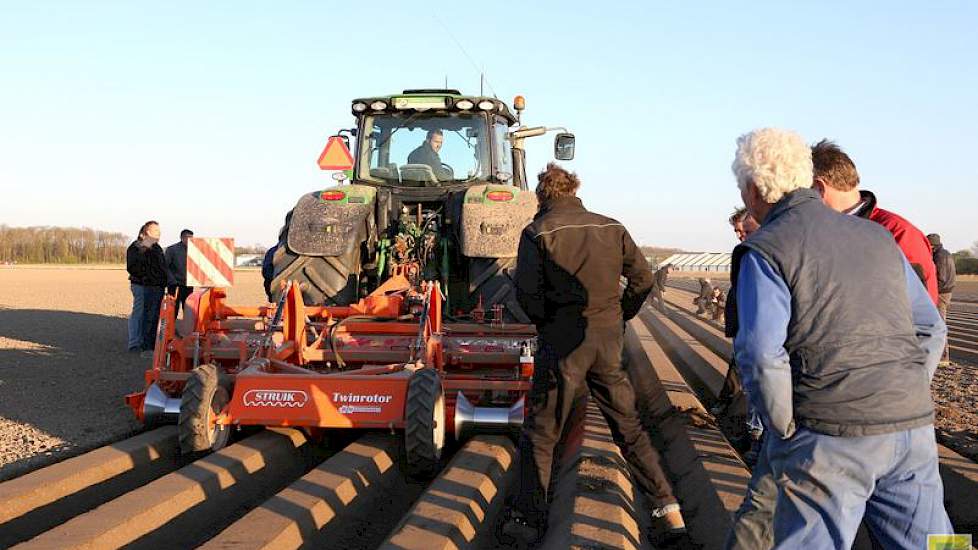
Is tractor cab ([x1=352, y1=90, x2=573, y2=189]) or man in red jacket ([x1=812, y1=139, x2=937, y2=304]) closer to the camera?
man in red jacket ([x1=812, y1=139, x2=937, y2=304])

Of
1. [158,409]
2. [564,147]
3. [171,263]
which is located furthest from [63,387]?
[564,147]

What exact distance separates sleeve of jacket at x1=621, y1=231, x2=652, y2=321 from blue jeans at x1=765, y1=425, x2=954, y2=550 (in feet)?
5.66

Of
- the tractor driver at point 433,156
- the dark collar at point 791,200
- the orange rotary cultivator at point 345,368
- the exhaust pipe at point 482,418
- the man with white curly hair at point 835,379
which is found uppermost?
the tractor driver at point 433,156

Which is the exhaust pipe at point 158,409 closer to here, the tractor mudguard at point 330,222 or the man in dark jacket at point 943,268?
the tractor mudguard at point 330,222

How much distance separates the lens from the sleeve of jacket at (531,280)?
3.75 meters

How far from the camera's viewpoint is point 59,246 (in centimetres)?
6619

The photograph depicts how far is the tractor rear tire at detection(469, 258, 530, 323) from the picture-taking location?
6.70m

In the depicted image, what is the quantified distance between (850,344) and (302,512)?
2392mm

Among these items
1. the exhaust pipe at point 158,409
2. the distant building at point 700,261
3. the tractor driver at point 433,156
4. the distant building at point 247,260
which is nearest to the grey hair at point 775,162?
the exhaust pipe at point 158,409

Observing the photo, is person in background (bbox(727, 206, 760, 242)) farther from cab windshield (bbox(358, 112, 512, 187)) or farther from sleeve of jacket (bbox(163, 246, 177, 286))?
sleeve of jacket (bbox(163, 246, 177, 286))

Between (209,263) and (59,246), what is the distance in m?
65.8

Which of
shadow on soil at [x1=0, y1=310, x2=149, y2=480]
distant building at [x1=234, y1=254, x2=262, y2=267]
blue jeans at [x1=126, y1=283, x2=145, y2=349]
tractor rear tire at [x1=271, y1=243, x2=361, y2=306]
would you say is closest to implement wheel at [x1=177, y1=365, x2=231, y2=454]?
shadow on soil at [x1=0, y1=310, x2=149, y2=480]

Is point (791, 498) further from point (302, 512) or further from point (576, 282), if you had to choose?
point (302, 512)

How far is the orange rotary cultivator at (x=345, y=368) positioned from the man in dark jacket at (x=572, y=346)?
96 cm
